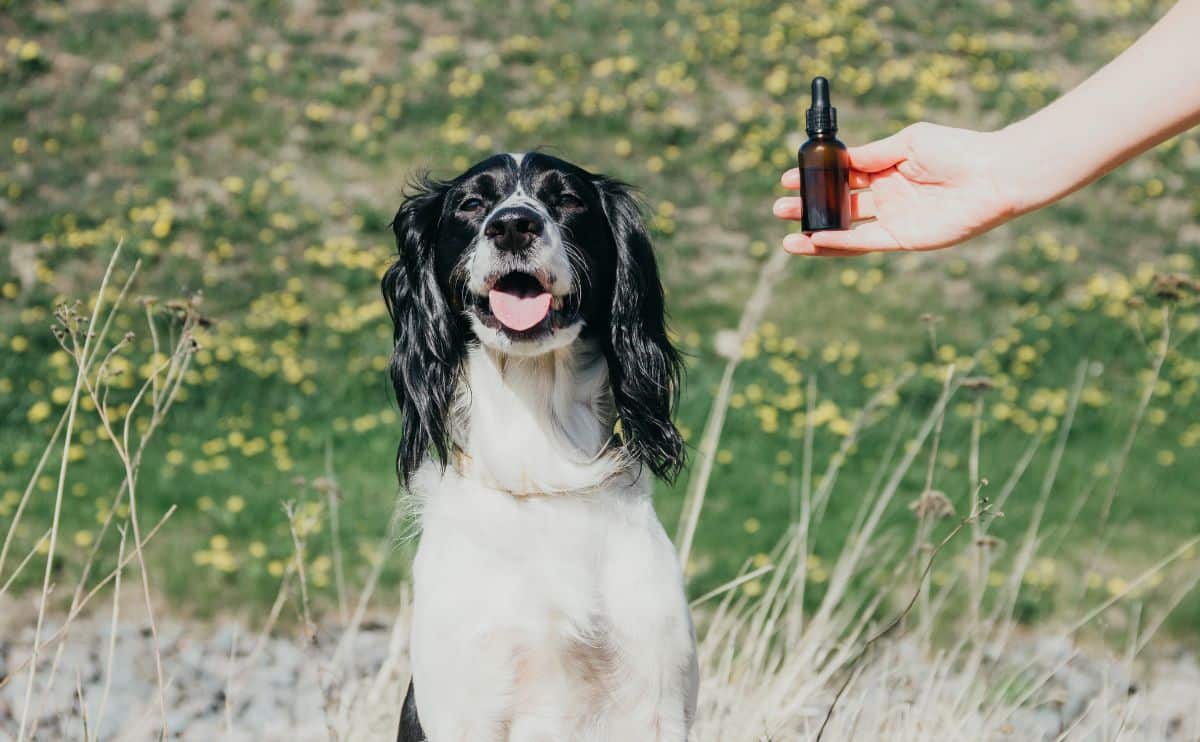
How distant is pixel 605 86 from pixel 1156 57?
28.4 feet

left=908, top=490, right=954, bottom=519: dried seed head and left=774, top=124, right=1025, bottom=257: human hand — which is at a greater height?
left=774, top=124, right=1025, bottom=257: human hand

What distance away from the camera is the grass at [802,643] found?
2.70m

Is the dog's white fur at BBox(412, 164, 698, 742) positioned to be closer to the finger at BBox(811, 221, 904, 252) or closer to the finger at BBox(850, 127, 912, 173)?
the finger at BBox(811, 221, 904, 252)

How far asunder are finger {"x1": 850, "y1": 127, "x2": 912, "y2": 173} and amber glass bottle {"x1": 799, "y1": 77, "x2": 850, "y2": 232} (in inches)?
5.6

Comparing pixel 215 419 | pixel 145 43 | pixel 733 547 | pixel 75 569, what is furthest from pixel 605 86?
pixel 75 569

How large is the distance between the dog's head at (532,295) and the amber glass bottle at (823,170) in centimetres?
49

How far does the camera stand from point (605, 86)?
412 inches

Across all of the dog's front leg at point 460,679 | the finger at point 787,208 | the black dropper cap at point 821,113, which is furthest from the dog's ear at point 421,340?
the black dropper cap at point 821,113

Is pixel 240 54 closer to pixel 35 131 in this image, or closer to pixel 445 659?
pixel 35 131

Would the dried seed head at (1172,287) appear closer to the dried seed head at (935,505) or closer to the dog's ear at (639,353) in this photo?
the dried seed head at (935,505)

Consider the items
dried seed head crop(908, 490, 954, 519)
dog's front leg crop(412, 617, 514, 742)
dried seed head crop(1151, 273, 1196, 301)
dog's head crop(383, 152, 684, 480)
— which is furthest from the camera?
dried seed head crop(1151, 273, 1196, 301)

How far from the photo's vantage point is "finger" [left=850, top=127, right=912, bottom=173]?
260cm

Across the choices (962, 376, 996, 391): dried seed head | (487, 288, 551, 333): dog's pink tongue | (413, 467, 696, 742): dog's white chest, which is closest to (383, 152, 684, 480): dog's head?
(487, 288, 551, 333): dog's pink tongue

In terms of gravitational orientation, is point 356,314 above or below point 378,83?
below
